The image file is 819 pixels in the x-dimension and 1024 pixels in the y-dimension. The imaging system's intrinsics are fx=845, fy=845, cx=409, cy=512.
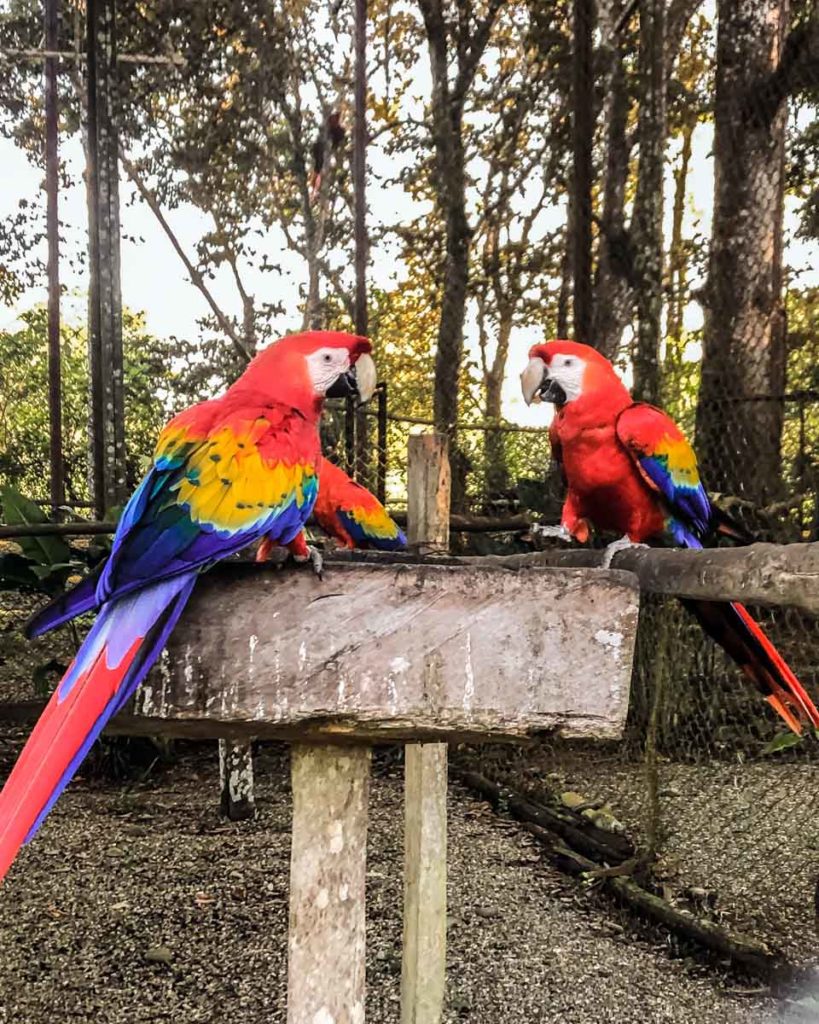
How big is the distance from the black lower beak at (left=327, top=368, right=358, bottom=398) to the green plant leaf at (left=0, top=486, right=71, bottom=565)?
1.64m

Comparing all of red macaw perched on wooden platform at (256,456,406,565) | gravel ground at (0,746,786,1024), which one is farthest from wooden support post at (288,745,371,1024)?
red macaw perched on wooden platform at (256,456,406,565)

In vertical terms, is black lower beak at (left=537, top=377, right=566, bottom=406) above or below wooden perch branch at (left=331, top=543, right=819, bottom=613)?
above

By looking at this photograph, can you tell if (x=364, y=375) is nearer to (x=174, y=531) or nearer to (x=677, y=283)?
(x=174, y=531)

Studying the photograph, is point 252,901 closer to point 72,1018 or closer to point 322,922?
point 72,1018

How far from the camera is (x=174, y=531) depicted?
2.23ft

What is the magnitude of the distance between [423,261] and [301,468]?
26.3ft

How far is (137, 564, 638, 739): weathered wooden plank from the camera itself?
2.13ft

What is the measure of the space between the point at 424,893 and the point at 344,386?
78 centimetres

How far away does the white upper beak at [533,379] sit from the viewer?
4.62ft

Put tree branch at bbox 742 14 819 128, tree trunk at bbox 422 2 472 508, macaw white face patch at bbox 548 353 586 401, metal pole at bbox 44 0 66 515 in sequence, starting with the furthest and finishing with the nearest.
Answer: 1. tree trunk at bbox 422 2 472 508
2. metal pole at bbox 44 0 66 515
3. tree branch at bbox 742 14 819 128
4. macaw white face patch at bbox 548 353 586 401

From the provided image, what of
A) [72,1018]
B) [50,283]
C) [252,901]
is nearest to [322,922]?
[72,1018]

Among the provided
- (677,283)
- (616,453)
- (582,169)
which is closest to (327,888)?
(616,453)

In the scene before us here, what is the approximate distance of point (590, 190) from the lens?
2203mm

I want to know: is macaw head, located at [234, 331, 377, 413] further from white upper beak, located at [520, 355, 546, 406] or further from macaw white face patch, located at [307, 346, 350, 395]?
white upper beak, located at [520, 355, 546, 406]
